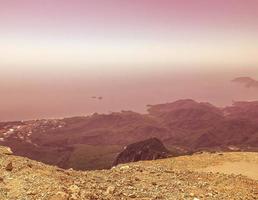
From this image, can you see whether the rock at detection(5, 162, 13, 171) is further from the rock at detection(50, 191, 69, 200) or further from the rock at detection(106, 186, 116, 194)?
the rock at detection(106, 186, 116, 194)

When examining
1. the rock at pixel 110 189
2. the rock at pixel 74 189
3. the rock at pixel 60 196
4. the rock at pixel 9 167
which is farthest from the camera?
the rock at pixel 9 167

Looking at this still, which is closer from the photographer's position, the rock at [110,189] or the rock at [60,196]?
the rock at [60,196]

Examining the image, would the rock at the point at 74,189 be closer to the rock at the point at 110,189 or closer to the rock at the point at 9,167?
the rock at the point at 110,189

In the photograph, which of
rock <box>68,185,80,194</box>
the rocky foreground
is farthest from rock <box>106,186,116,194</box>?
rock <box>68,185,80,194</box>

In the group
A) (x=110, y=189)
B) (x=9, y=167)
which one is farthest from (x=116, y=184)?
(x=9, y=167)

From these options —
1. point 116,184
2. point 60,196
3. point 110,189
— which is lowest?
point 116,184

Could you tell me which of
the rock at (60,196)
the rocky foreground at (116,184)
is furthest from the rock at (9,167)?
the rock at (60,196)

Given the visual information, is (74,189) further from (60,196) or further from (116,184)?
(116,184)

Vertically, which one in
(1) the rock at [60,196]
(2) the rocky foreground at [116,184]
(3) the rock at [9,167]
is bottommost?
(2) the rocky foreground at [116,184]

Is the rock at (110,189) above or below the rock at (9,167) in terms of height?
below
